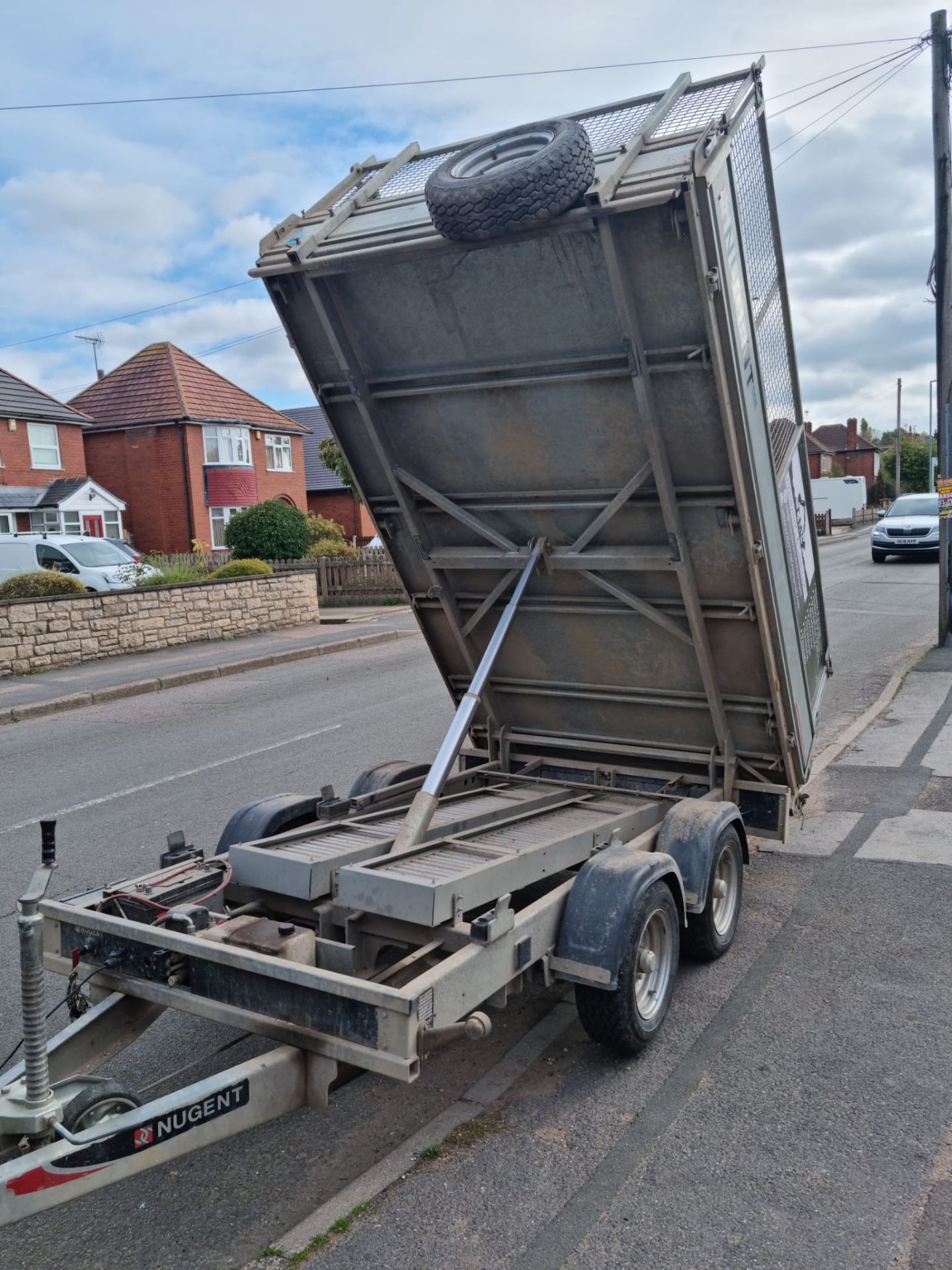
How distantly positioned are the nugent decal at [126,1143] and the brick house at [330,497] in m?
44.5

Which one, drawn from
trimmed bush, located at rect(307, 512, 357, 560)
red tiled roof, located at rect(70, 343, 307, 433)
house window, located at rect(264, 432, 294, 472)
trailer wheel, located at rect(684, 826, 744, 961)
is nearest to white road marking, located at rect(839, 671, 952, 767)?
trailer wheel, located at rect(684, 826, 744, 961)

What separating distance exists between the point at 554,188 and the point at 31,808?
6.64m

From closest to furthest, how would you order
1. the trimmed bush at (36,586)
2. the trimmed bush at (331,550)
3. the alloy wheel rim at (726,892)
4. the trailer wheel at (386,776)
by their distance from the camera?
the alloy wheel rim at (726,892) → the trailer wheel at (386,776) → the trimmed bush at (36,586) → the trimmed bush at (331,550)

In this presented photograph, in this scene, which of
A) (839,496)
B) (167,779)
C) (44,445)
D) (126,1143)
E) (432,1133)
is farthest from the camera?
(839,496)

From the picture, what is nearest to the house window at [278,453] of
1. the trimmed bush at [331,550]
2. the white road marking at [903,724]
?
the trimmed bush at [331,550]

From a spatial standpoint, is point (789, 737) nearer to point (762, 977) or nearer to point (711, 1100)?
point (762, 977)

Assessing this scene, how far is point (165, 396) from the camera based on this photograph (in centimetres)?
3956

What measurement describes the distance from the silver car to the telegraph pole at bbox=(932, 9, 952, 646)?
1516cm

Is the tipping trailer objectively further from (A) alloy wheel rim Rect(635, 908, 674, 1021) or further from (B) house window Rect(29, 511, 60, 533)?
(B) house window Rect(29, 511, 60, 533)

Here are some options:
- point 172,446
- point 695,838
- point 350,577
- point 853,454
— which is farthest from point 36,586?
point 853,454

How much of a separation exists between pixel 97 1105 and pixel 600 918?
191 cm

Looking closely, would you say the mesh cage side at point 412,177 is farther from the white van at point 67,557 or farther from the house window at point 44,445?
the house window at point 44,445

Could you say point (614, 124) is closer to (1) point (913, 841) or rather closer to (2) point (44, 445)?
(1) point (913, 841)

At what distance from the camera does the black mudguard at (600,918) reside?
12.9ft
